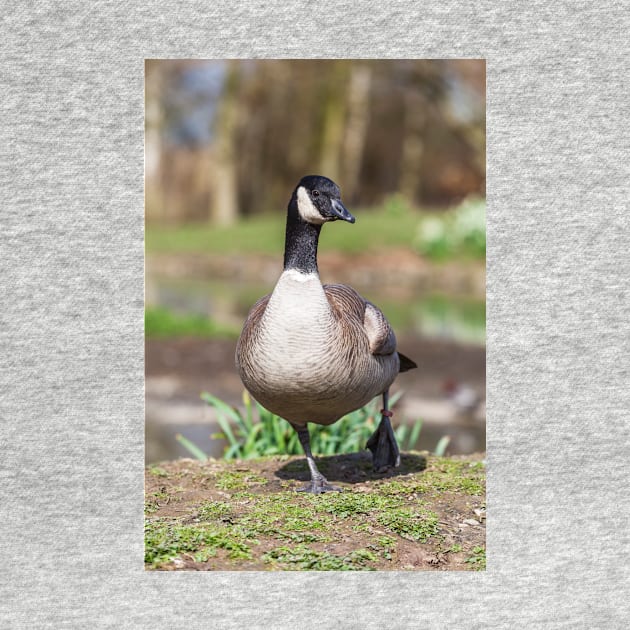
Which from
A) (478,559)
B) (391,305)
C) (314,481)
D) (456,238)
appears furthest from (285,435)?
(456,238)

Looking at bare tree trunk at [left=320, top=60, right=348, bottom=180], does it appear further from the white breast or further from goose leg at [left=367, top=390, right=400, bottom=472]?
the white breast

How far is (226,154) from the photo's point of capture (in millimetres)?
26438

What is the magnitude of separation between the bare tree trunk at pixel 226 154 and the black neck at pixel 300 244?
20.6 meters

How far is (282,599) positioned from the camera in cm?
343

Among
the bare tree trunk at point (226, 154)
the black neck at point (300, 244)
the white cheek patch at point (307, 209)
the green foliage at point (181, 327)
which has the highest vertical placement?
the bare tree trunk at point (226, 154)

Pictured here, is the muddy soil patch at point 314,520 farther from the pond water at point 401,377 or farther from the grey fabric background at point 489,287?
the pond water at point 401,377

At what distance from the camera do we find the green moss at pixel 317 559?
3.52 m

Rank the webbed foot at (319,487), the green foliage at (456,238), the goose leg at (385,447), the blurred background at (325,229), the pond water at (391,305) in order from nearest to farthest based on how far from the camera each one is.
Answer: the webbed foot at (319,487) < the goose leg at (385,447) < the blurred background at (325,229) < the pond water at (391,305) < the green foliage at (456,238)

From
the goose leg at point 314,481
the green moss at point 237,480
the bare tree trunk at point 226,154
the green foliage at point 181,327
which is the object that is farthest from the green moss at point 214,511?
the bare tree trunk at point 226,154

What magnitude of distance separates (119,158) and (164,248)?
18581 mm

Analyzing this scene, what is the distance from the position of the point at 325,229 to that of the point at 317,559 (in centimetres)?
1677

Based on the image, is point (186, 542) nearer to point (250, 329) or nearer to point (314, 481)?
point (314, 481)

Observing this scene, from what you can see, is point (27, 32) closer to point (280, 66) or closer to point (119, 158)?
point (119, 158)

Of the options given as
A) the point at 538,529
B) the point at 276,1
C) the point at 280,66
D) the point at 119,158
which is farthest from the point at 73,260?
the point at 280,66
